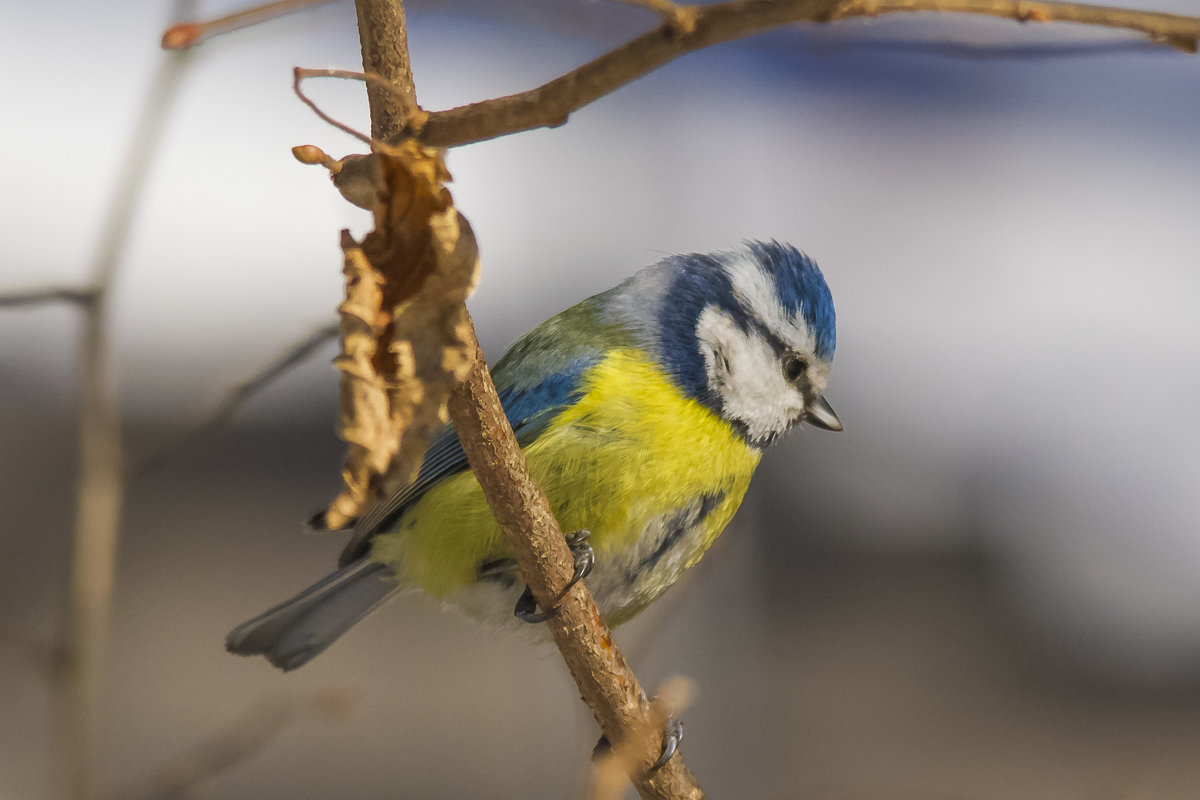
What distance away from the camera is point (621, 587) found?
1.48 m

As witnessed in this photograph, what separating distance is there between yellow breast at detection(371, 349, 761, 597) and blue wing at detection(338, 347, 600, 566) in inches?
0.8

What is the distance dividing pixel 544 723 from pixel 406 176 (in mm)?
2858

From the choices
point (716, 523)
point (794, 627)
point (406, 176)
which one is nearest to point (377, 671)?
point (794, 627)

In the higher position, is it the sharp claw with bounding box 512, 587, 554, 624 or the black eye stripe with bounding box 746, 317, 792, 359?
the black eye stripe with bounding box 746, 317, 792, 359

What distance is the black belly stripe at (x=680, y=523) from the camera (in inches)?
56.3

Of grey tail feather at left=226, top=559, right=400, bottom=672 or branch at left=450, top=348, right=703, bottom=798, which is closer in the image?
branch at left=450, top=348, right=703, bottom=798

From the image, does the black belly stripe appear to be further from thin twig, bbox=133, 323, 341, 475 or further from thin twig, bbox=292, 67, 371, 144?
thin twig, bbox=292, 67, 371, 144

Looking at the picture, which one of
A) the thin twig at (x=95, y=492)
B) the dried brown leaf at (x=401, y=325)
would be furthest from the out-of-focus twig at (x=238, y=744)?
the dried brown leaf at (x=401, y=325)

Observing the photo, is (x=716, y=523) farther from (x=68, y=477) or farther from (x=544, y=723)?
(x=68, y=477)

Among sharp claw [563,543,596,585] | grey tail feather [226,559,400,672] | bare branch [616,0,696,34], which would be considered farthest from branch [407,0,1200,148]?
grey tail feather [226,559,400,672]

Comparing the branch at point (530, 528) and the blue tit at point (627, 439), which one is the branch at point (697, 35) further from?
the blue tit at point (627, 439)

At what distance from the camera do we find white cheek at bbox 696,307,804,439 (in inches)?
61.5

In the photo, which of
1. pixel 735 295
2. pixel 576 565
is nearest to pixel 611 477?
pixel 576 565

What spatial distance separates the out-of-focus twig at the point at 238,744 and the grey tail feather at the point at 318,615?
463 mm
